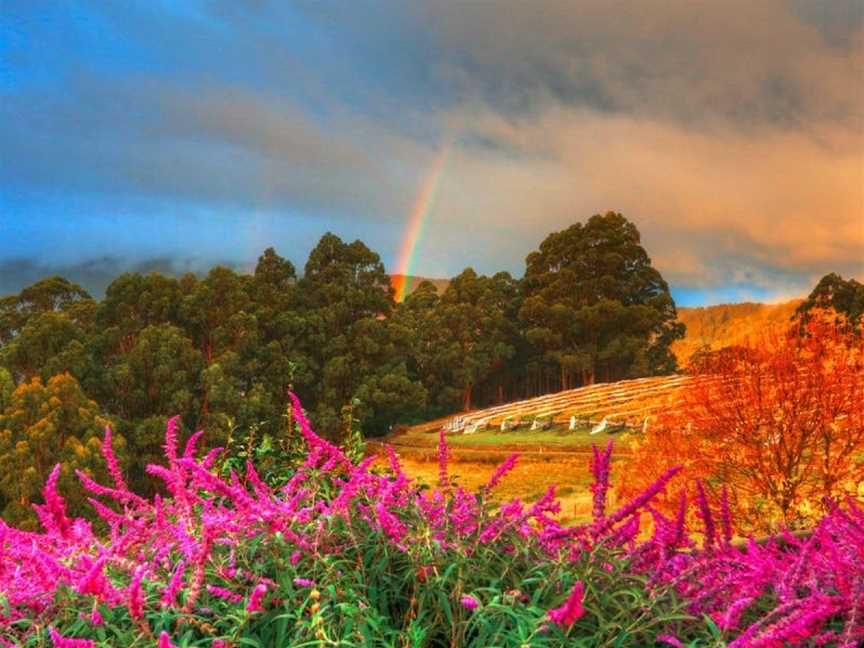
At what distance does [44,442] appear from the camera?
19.6 metres

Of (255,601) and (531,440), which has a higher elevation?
(255,601)

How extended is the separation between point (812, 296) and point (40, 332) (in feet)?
107

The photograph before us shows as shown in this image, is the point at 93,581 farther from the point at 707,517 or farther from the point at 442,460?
the point at 707,517

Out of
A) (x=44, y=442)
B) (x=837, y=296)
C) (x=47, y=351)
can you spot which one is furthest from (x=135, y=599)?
(x=837, y=296)

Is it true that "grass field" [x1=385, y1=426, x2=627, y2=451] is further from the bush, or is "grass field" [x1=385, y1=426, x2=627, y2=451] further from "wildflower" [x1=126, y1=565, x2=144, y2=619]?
"wildflower" [x1=126, y1=565, x2=144, y2=619]

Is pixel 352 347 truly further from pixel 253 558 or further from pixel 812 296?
pixel 253 558

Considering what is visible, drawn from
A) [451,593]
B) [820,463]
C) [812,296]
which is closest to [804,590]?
[451,593]

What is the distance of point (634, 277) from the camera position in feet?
136

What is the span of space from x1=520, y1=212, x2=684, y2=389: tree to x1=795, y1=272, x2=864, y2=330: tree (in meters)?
7.48

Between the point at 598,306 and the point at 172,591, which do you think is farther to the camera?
the point at 598,306

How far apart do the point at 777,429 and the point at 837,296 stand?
2655 cm

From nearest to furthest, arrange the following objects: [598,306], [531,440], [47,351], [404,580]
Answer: [404,580]
[531,440]
[47,351]
[598,306]

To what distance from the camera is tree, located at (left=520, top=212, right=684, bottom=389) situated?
37.9 m

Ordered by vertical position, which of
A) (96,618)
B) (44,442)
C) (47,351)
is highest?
(47,351)
